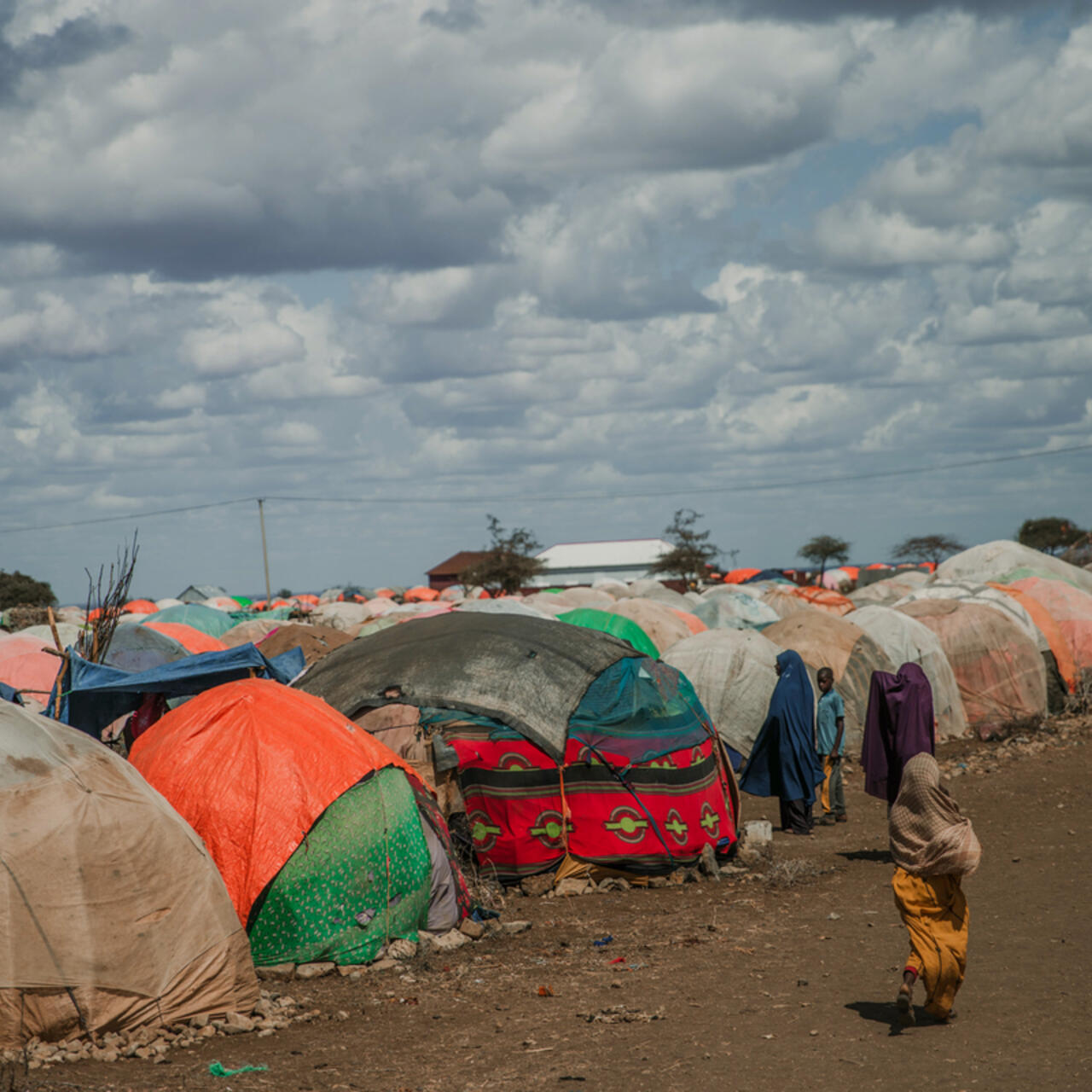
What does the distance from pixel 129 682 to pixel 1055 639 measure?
20.3m

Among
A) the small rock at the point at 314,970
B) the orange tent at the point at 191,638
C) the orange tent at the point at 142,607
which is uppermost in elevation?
the orange tent at the point at 191,638

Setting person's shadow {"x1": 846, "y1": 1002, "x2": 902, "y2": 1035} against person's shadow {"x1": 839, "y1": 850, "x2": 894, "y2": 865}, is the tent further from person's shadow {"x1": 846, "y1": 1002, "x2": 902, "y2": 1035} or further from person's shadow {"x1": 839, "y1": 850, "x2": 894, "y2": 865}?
person's shadow {"x1": 846, "y1": 1002, "x2": 902, "y2": 1035}

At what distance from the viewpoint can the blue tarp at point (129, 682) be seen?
1112 centimetres

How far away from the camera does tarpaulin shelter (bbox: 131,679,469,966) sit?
8.66 meters

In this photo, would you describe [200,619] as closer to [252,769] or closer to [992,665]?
[992,665]

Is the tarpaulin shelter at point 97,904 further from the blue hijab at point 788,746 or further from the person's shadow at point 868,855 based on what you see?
the blue hijab at point 788,746

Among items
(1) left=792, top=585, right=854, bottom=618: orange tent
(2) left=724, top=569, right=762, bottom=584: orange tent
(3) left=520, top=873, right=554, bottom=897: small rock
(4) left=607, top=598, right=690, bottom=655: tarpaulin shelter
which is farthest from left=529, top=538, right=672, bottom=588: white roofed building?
(3) left=520, top=873, right=554, bottom=897: small rock

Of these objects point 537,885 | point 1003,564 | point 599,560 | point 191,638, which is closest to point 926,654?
point 537,885

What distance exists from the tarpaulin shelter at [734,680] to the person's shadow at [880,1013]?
11361 millimetres

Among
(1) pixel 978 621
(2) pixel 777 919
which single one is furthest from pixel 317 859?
(1) pixel 978 621

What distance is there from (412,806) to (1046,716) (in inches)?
679

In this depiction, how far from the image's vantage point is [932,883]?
6879mm

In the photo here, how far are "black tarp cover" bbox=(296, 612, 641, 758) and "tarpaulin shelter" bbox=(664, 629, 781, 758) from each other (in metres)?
6.25

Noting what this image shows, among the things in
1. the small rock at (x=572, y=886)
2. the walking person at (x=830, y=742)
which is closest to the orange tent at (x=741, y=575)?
the walking person at (x=830, y=742)
